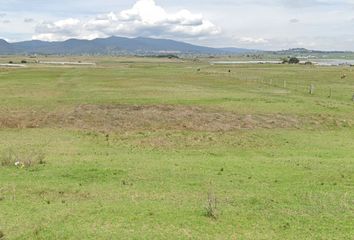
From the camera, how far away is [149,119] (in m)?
33.6

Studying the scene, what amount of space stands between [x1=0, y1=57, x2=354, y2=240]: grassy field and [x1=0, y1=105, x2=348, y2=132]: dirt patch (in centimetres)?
8

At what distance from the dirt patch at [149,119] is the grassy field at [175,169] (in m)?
0.08

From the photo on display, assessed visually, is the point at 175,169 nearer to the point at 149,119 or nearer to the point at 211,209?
the point at 211,209

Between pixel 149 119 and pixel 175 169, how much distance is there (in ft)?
44.3

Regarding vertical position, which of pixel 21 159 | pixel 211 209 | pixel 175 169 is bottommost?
pixel 175 169

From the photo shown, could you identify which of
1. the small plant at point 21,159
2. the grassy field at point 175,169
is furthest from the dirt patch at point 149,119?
the small plant at point 21,159

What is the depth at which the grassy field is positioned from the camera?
13148 millimetres

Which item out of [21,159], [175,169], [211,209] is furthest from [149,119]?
[211,209]

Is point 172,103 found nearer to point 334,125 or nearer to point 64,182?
point 334,125

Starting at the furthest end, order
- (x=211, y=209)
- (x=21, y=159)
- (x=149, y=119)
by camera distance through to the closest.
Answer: (x=149, y=119), (x=21, y=159), (x=211, y=209)

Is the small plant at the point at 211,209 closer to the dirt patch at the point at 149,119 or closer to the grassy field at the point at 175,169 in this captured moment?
the grassy field at the point at 175,169

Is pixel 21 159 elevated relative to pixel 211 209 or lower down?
lower down

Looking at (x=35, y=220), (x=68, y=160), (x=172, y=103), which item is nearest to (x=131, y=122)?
(x=172, y=103)

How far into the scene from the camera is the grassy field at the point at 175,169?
13148 millimetres
